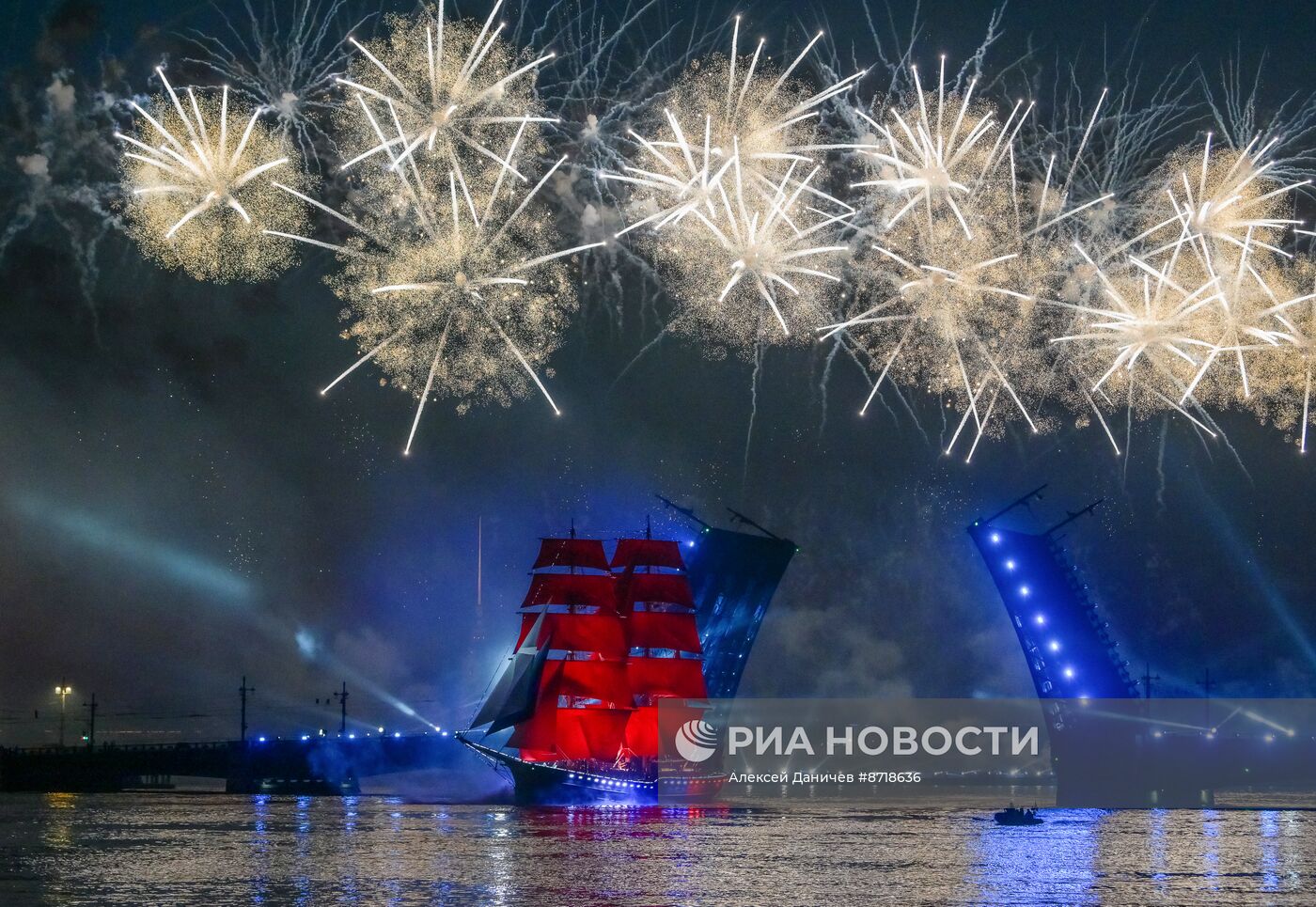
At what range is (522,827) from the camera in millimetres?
63469

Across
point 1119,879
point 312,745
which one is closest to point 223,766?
point 312,745

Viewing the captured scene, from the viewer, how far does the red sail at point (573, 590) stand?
91.3 metres

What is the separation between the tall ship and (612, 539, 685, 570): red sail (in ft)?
0.27

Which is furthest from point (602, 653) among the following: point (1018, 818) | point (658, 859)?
point (658, 859)

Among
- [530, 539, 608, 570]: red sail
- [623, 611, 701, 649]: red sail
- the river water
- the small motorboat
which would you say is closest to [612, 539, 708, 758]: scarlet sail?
[623, 611, 701, 649]: red sail

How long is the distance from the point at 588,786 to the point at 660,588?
12.8 meters

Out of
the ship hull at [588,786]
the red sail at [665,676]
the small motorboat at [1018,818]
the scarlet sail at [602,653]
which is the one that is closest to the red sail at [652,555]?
the scarlet sail at [602,653]

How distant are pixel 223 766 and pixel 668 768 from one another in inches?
2231

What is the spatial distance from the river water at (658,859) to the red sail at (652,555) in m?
21.0

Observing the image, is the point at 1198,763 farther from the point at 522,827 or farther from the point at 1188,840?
the point at 522,827

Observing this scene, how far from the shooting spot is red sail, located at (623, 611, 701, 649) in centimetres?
9138
